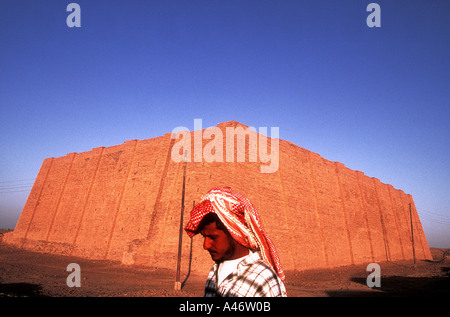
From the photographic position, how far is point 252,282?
1.66 metres

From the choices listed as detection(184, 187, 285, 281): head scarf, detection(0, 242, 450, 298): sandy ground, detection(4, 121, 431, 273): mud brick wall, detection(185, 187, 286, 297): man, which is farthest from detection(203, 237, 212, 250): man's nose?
detection(4, 121, 431, 273): mud brick wall

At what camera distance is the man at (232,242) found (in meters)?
1.77

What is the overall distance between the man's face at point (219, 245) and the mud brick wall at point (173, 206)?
12733mm

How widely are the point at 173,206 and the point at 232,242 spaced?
14790 mm

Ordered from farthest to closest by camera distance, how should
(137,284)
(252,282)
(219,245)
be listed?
(137,284) → (219,245) → (252,282)

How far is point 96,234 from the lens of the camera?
20.0 metres

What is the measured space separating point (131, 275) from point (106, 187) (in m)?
9.97

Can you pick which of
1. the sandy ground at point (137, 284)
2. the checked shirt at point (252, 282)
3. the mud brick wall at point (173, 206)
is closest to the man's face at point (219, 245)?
the checked shirt at point (252, 282)

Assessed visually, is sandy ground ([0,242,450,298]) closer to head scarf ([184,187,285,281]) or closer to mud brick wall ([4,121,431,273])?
mud brick wall ([4,121,431,273])

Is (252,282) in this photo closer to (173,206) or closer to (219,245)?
(219,245)

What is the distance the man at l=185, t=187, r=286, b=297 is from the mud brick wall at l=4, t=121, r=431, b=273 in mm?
12704

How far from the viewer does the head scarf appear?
191 centimetres

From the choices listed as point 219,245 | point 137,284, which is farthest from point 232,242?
point 137,284
